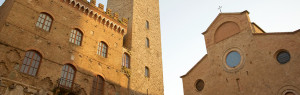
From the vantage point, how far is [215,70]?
19.3 m

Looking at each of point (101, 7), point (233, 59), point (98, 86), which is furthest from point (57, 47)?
point (233, 59)

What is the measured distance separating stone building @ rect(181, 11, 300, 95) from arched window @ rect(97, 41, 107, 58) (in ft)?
26.0

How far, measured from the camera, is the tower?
1880 cm

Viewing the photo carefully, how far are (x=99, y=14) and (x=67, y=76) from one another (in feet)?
19.0

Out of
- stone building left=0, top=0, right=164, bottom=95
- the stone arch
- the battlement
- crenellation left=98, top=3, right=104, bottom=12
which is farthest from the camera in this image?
the stone arch

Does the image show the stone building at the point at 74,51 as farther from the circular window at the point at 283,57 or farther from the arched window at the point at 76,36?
the circular window at the point at 283,57

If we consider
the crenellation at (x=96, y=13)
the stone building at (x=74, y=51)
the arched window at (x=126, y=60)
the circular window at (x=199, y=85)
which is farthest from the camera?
the circular window at (x=199, y=85)

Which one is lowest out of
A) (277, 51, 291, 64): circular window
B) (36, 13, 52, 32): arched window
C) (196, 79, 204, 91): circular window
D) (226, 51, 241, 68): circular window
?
(196, 79, 204, 91): circular window

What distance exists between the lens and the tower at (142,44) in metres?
18.8

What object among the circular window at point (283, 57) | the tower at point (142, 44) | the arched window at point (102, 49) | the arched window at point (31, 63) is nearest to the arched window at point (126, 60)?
the tower at point (142, 44)

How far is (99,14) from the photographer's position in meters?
17.6

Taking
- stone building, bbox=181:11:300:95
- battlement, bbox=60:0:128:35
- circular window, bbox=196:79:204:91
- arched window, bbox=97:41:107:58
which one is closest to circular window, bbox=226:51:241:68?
stone building, bbox=181:11:300:95

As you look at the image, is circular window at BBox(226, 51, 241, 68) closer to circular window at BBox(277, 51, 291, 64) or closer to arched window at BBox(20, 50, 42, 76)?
circular window at BBox(277, 51, 291, 64)

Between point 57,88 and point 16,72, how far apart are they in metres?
2.11
